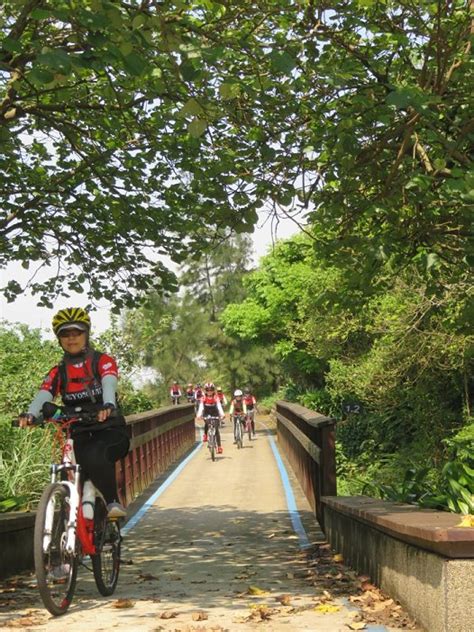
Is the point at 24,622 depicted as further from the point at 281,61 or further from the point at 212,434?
the point at 212,434

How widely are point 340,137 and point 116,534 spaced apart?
4181 mm

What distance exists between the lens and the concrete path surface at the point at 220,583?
251 inches

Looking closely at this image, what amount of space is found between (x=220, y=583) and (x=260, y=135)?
182 inches

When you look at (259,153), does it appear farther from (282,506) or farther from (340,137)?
(282,506)

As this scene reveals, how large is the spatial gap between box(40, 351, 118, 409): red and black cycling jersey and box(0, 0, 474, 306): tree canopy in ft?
7.17

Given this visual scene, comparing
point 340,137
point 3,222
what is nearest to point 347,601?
point 340,137

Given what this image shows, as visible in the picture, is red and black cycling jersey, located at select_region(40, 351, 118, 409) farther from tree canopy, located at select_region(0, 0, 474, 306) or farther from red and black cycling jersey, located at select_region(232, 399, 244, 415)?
red and black cycling jersey, located at select_region(232, 399, 244, 415)

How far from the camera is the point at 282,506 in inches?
612

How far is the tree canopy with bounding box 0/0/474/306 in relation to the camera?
877cm

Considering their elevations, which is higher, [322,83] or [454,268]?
[322,83]

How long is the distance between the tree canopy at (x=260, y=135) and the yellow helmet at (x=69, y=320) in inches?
72.9

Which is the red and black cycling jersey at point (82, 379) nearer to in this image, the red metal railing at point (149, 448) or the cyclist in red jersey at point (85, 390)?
the cyclist in red jersey at point (85, 390)

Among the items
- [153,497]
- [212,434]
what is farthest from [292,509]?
[212,434]

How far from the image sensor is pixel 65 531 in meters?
6.73
